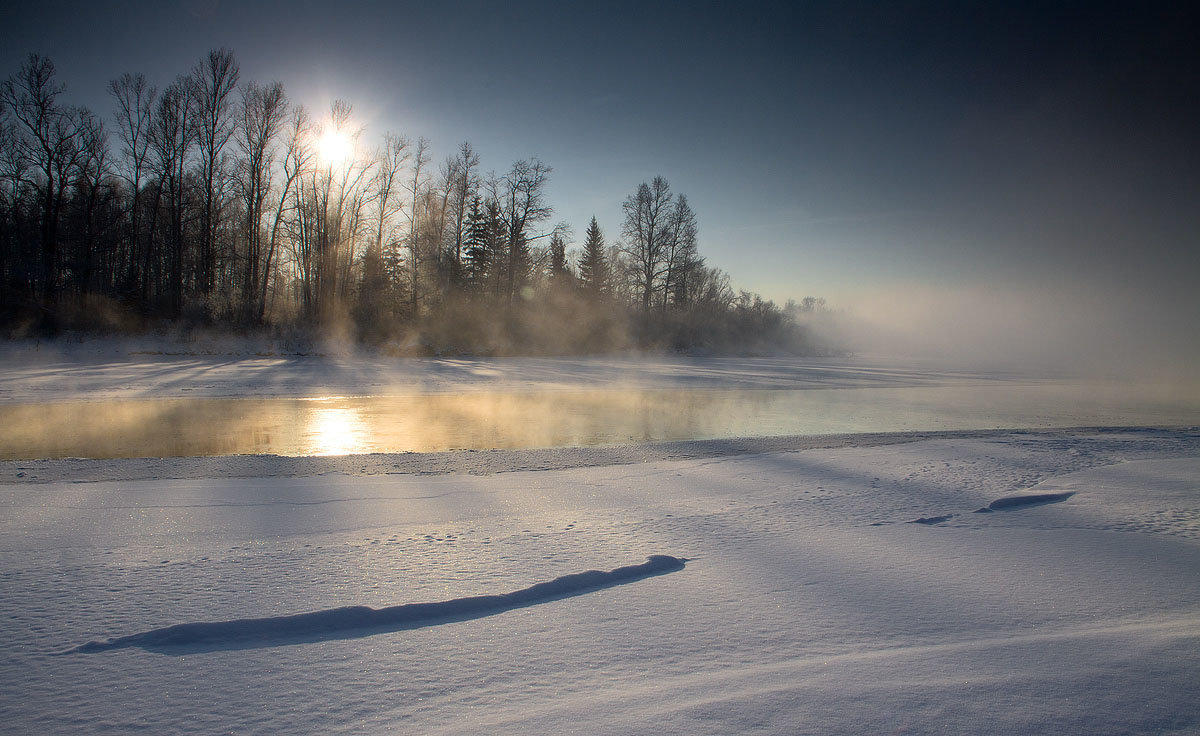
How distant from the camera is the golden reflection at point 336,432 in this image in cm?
777

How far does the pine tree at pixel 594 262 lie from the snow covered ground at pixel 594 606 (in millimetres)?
44382

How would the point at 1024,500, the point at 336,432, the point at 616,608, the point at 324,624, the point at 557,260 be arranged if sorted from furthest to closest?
the point at 557,260
the point at 336,432
the point at 1024,500
the point at 616,608
the point at 324,624

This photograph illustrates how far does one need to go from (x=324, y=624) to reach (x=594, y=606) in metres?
1.20

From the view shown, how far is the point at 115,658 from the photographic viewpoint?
2.22 meters

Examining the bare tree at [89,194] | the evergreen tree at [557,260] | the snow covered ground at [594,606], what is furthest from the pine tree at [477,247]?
the snow covered ground at [594,606]

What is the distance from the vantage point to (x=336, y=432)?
916 centimetres

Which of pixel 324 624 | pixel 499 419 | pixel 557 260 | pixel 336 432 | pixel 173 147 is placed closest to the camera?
pixel 324 624

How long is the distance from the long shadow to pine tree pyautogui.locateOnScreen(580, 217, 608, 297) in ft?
151

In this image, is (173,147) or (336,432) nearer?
(336,432)

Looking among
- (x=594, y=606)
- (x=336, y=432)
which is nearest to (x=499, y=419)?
(x=336, y=432)

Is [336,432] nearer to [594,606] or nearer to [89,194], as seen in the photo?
[594,606]

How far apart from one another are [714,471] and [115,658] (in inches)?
192

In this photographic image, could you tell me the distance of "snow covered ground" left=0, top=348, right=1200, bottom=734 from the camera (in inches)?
76.8

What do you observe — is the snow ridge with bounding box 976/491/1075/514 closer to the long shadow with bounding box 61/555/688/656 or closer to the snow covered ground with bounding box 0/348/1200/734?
the snow covered ground with bounding box 0/348/1200/734
